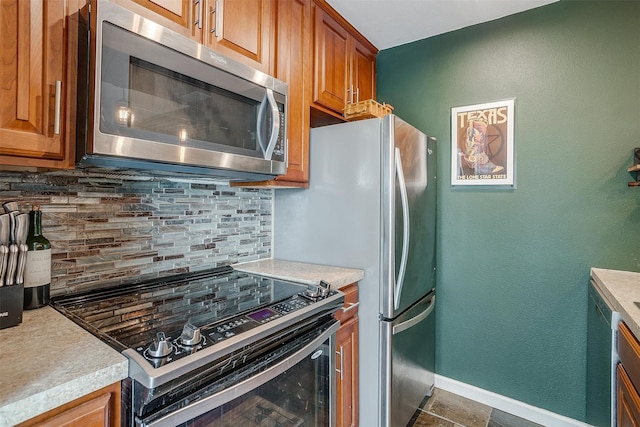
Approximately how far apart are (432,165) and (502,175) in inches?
17.3

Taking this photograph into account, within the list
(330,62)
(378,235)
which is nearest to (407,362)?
(378,235)

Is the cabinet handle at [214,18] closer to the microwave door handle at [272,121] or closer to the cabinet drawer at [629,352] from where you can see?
the microwave door handle at [272,121]

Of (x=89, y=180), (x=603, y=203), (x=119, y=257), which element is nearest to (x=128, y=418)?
(x=119, y=257)

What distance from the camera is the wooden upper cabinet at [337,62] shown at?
189 cm

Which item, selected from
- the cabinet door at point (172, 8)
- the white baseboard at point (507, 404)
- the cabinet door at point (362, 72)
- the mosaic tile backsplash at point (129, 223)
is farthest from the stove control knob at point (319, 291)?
the white baseboard at point (507, 404)

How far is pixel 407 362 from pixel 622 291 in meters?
1.04

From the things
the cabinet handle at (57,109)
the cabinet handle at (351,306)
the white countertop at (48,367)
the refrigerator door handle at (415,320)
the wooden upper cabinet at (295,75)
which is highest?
the wooden upper cabinet at (295,75)

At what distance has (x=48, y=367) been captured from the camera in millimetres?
716

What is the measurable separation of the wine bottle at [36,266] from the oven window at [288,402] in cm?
68

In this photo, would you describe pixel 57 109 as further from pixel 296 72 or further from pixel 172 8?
pixel 296 72

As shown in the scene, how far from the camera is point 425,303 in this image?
205cm

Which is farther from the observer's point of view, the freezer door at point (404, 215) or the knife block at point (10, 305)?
the freezer door at point (404, 215)

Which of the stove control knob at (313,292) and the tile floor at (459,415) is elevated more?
the stove control knob at (313,292)

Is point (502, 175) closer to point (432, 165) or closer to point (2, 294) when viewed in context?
point (432, 165)
